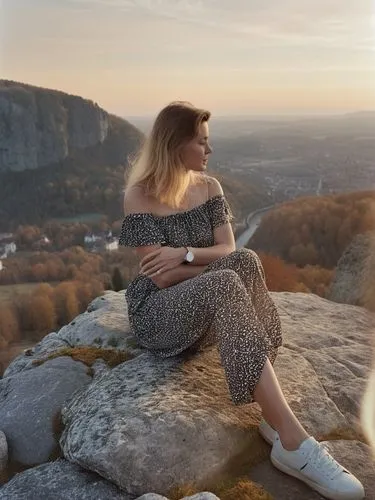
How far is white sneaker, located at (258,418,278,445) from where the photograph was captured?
4.30 m

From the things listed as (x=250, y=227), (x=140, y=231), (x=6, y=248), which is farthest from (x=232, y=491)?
(x=6, y=248)

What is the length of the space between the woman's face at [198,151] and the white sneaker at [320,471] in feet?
8.14

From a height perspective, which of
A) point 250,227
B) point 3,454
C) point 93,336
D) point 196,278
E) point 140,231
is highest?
point 140,231

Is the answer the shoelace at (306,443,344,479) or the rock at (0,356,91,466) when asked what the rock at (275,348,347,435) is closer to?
the shoelace at (306,443,344,479)

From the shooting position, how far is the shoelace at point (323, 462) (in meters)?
3.80

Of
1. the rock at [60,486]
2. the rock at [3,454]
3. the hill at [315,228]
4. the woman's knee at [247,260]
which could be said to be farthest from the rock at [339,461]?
the hill at [315,228]

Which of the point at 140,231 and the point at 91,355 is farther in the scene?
the point at 91,355

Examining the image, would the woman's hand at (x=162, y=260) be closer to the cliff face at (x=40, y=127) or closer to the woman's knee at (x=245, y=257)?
the woman's knee at (x=245, y=257)

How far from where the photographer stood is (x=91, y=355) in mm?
5715

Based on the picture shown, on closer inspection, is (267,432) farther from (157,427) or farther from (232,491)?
(157,427)

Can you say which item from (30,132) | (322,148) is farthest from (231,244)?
(30,132)

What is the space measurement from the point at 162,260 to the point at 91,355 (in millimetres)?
1483

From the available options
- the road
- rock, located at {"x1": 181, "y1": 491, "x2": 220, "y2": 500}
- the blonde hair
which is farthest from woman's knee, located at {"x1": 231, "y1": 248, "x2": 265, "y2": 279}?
the road

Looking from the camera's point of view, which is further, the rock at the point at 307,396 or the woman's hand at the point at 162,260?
the woman's hand at the point at 162,260
